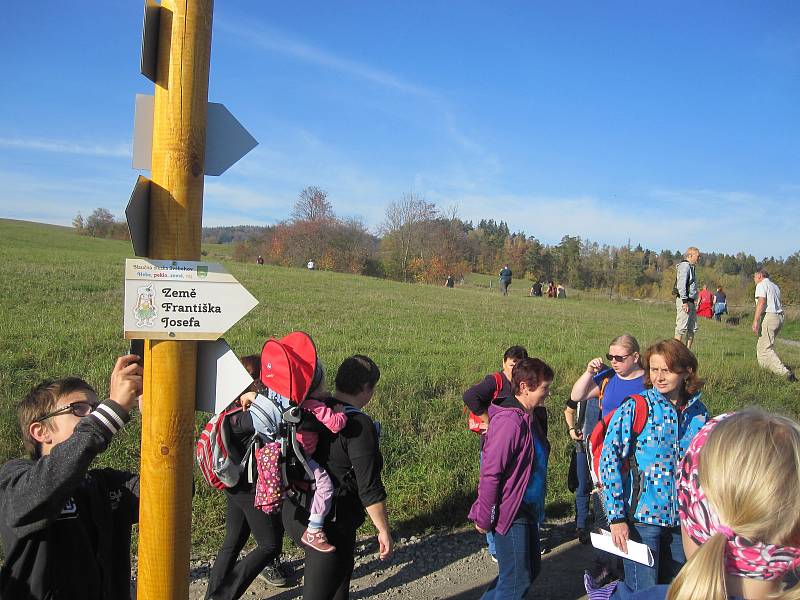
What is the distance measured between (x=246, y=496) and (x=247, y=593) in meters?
0.89

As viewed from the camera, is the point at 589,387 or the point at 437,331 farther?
the point at 437,331

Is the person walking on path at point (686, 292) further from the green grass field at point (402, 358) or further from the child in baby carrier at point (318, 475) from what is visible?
the child in baby carrier at point (318, 475)

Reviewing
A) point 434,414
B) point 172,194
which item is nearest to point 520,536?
point 172,194

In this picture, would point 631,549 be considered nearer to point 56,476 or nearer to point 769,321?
point 56,476

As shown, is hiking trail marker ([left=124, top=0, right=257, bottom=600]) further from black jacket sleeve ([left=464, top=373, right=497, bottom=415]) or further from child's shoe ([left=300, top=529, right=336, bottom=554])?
black jacket sleeve ([left=464, top=373, right=497, bottom=415])

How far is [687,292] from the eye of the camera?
11.2 meters

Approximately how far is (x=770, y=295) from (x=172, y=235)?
1244cm

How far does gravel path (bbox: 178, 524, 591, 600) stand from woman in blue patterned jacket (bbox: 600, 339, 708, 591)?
102 centimetres

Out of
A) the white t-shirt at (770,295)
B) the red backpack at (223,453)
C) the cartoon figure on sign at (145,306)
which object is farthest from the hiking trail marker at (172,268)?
the white t-shirt at (770,295)

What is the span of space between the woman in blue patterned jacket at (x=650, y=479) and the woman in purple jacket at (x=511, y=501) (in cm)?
41

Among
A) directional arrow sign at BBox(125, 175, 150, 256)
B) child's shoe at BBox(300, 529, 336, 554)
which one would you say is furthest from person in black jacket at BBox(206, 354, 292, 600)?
directional arrow sign at BBox(125, 175, 150, 256)

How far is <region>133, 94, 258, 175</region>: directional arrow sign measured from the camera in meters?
2.16

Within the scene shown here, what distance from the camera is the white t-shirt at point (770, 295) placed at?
38.7 feet

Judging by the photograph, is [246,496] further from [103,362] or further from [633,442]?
[103,362]
